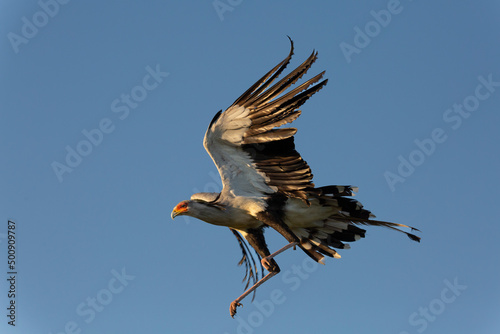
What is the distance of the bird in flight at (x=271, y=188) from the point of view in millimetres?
11008

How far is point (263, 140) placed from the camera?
11.1 m

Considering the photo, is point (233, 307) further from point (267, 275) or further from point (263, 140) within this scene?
point (263, 140)

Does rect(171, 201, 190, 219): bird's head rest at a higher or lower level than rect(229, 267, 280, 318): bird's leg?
higher

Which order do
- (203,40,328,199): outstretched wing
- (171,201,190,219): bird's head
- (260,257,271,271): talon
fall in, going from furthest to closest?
(171,201,190,219): bird's head → (260,257,271,271): talon → (203,40,328,199): outstretched wing

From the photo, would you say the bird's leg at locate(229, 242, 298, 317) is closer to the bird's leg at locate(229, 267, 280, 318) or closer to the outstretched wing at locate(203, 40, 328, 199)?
the bird's leg at locate(229, 267, 280, 318)

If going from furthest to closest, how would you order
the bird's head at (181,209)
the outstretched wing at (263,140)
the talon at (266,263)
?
the bird's head at (181,209) < the talon at (266,263) < the outstretched wing at (263,140)

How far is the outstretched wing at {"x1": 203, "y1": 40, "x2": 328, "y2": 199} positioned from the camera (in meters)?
10.9

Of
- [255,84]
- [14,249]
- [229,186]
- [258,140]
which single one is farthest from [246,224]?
[14,249]

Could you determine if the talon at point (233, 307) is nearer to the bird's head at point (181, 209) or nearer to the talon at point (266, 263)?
the talon at point (266, 263)

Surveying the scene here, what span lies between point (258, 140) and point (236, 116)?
0.59m

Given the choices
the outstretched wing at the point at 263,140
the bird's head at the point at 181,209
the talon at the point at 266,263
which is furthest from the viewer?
the bird's head at the point at 181,209

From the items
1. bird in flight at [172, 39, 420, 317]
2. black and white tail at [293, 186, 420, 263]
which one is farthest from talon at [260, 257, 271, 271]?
black and white tail at [293, 186, 420, 263]

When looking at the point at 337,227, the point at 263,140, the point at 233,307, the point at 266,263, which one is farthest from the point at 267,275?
the point at 263,140

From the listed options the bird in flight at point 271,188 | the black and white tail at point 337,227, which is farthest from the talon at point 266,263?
the black and white tail at point 337,227
